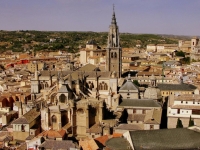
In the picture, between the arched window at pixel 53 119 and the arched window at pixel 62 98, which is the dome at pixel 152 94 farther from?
the arched window at pixel 53 119

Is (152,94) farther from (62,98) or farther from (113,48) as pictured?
(113,48)

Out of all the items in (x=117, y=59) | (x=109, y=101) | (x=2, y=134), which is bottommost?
(x=2, y=134)

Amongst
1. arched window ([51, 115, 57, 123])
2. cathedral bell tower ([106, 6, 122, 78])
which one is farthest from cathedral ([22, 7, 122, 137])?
cathedral bell tower ([106, 6, 122, 78])

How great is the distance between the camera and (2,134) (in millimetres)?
38812

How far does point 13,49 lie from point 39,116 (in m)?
132

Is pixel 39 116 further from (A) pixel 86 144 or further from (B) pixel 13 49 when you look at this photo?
(B) pixel 13 49

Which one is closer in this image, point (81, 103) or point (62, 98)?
point (81, 103)

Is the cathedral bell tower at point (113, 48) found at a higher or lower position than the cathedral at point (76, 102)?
higher

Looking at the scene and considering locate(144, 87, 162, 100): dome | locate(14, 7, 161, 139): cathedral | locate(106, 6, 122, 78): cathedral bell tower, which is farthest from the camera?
locate(106, 6, 122, 78): cathedral bell tower

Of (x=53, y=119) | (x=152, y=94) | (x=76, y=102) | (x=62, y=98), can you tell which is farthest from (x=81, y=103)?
(x=152, y=94)

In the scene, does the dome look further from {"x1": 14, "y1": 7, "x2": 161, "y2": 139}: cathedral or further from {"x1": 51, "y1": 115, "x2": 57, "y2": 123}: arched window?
{"x1": 51, "y1": 115, "x2": 57, "y2": 123}: arched window

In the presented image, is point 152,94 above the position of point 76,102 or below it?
below

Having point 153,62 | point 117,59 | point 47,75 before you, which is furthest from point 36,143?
point 153,62

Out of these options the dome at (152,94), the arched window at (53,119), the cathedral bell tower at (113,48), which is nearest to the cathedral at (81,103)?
the arched window at (53,119)
